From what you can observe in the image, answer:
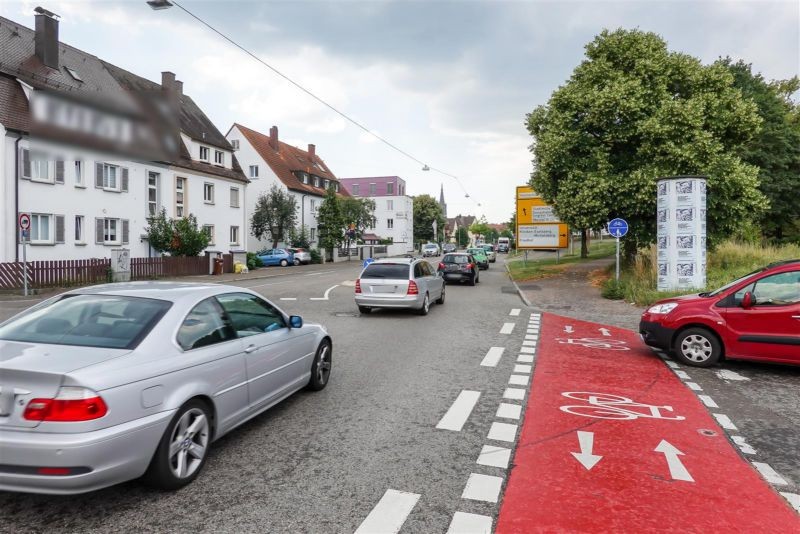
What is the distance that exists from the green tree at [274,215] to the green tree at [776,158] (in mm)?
34412

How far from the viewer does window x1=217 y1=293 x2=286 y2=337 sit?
4.80 metres

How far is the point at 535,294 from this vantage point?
66.3 ft

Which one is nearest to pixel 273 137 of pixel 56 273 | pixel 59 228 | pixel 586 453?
pixel 59 228

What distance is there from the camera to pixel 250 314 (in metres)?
5.12

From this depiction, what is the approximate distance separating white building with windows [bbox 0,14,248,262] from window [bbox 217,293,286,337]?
143 centimetres

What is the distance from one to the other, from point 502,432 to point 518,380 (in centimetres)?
220

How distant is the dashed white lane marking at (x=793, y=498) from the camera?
Answer: 3.62 meters

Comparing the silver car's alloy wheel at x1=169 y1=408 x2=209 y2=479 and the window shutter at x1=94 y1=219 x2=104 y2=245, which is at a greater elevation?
the window shutter at x1=94 y1=219 x2=104 y2=245

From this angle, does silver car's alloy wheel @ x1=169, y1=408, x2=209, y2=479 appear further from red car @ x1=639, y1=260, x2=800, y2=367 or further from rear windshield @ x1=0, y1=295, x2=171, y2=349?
red car @ x1=639, y1=260, x2=800, y2=367

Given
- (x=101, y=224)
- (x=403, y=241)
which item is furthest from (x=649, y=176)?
(x=403, y=241)

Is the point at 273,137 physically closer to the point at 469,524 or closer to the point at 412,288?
the point at 412,288

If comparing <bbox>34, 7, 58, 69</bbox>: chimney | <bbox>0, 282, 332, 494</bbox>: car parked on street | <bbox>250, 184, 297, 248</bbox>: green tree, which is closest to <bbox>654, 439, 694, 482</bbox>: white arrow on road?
<bbox>0, 282, 332, 494</bbox>: car parked on street

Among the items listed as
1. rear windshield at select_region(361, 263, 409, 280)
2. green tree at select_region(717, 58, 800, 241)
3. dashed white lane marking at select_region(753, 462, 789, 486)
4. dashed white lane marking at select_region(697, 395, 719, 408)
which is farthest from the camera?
green tree at select_region(717, 58, 800, 241)

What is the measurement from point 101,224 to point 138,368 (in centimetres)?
2763
